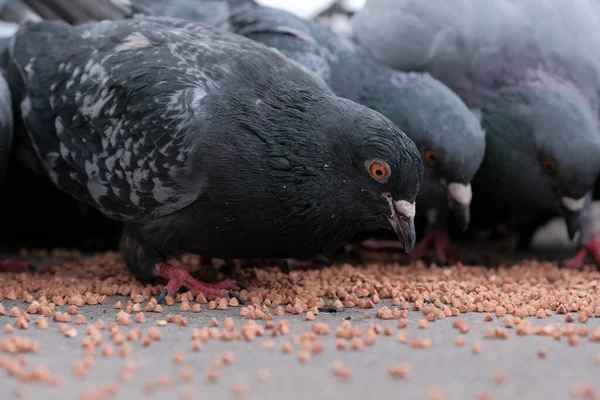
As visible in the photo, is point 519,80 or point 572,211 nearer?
point 572,211

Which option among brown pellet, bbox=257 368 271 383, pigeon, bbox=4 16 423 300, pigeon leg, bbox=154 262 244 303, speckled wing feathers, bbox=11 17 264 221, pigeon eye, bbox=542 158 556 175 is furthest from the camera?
pigeon eye, bbox=542 158 556 175

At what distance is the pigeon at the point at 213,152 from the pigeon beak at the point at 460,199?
4.33 ft

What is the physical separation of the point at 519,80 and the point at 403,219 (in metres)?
2.74

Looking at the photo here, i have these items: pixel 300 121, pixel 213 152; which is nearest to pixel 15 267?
pixel 213 152

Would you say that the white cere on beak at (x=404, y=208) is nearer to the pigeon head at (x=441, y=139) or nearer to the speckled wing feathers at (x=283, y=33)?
the pigeon head at (x=441, y=139)

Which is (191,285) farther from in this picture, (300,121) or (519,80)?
(519,80)

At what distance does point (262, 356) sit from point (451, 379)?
753mm

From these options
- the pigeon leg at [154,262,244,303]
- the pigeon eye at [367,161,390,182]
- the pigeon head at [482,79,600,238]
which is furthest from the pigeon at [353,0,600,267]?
the pigeon leg at [154,262,244,303]

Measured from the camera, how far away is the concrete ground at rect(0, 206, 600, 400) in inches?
99.3

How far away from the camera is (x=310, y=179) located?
3.85m

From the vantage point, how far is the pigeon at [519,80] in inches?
219

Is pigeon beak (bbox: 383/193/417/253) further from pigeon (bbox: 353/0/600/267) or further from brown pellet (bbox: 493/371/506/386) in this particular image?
pigeon (bbox: 353/0/600/267)

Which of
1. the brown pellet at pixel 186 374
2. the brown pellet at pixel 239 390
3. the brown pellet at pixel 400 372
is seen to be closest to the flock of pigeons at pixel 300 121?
the brown pellet at pixel 400 372

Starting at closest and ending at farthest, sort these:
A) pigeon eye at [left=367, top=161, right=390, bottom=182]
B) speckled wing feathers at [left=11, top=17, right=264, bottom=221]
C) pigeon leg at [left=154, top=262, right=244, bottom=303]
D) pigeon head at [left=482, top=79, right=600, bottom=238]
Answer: pigeon eye at [left=367, top=161, right=390, bottom=182], speckled wing feathers at [left=11, top=17, right=264, bottom=221], pigeon leg at [left=154, top=262, right=244, bottom=303], pigeon head at [left=482, top=79, right=600, bottom=238]
